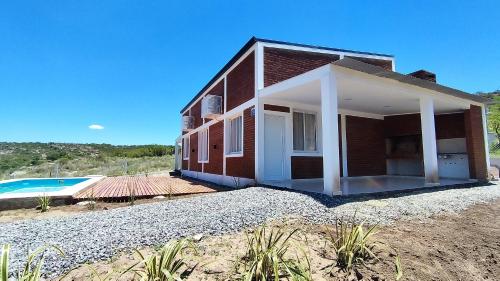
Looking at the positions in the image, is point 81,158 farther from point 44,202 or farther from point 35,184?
point 44,202

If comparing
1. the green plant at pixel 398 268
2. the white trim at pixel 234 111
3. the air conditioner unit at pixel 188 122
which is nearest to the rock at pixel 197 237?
the green plant at pixel 398 268

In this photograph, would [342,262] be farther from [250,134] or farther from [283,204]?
[250,134]

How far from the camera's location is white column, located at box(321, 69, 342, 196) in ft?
18.5

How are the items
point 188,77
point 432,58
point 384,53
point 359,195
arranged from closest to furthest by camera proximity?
1. point 359,195
2. point 384,53
3. point 432,58
4. point 188,77

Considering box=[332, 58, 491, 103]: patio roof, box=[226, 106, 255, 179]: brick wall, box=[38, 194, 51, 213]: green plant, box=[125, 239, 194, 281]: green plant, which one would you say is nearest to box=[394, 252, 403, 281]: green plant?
box=[125, 239, 194, 281]: green plant

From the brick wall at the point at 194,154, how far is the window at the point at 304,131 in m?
7.88

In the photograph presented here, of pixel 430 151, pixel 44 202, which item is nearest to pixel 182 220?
pixel 44 202

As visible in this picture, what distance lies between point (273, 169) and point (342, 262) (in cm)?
627

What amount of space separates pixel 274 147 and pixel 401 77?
173 inches

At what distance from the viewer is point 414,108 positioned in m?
10.4

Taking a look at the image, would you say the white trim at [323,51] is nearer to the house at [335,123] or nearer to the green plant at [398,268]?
the house at [335,123]

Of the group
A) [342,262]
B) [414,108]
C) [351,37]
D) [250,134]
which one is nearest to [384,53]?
[351,37]

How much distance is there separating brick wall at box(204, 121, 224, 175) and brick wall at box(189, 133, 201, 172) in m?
2.13

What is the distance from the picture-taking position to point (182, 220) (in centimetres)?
404
